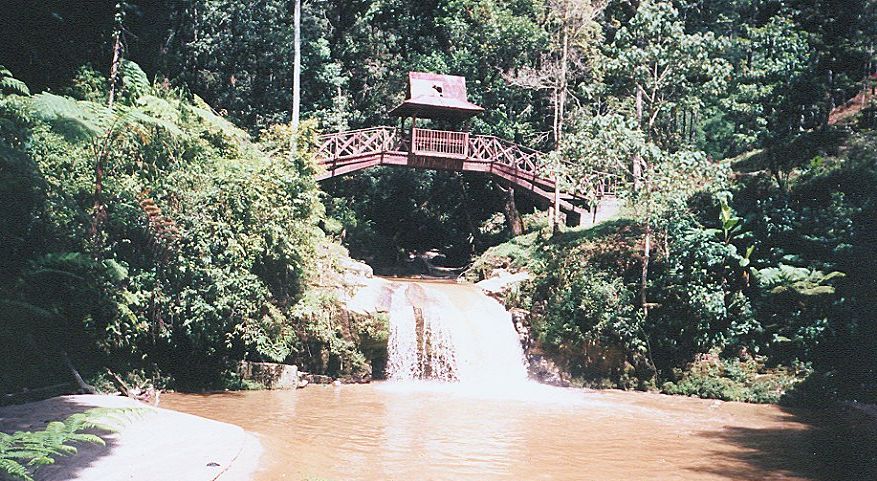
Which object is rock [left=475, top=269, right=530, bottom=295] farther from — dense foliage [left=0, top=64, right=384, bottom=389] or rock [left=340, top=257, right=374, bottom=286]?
dense foliage [left=0, top=64, right=384, bottom=389]

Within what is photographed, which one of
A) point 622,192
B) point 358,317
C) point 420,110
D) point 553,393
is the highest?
point 420,110

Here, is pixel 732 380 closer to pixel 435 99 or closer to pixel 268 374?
pixel 268 374

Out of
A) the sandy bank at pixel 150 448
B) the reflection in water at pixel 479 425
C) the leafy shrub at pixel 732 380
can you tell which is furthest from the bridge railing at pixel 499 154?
the sandy bank at pixel 150 448

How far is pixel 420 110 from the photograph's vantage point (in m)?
25.0

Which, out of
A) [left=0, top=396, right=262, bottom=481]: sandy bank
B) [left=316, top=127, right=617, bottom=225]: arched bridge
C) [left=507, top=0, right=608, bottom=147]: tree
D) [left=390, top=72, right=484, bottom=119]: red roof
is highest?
[left=507, top=0, right=608, bottom=147]: tree

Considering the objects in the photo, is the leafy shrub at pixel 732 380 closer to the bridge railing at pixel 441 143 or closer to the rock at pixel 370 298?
the rock at pixel 370 298

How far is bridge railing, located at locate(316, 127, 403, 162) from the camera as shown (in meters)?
24.0

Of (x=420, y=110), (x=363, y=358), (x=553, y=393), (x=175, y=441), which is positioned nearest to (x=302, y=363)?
(x=363, y=358)

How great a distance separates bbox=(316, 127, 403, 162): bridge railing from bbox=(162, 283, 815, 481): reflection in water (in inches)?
291

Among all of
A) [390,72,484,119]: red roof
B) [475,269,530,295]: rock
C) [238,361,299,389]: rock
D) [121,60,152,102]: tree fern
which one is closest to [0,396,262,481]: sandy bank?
[238,361,299,389]: rock

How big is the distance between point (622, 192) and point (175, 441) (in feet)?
39.3

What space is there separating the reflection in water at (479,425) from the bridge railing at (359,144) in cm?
740

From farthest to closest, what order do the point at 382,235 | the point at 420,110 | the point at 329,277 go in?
the point at 382,235, the point at 420,110, the point at 329,277

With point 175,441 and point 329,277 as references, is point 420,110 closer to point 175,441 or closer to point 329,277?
point 329,277
